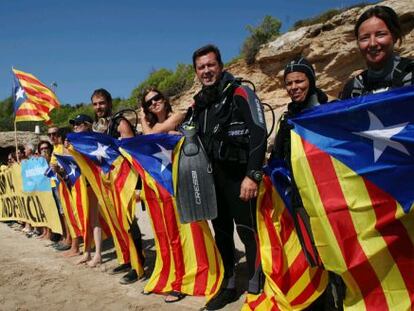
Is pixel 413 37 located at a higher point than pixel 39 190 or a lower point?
higher

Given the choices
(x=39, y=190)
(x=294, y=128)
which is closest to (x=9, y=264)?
(x=39, y=190)

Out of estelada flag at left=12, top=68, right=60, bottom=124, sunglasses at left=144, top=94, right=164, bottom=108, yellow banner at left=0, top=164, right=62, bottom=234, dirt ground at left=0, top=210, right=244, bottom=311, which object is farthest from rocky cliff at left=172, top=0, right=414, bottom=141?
sunglasses at left=144, top=94, right=164, bottom=108

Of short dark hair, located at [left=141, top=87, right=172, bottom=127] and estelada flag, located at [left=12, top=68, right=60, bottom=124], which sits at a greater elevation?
estelada flag, located at [left=12, top=68, right=60, bottom=124]

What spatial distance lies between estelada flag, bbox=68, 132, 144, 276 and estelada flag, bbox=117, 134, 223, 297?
37cm

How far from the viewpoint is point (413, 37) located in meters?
11.3

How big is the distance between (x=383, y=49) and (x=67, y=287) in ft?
12.7

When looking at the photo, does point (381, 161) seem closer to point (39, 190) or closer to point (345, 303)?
point (345, 303)

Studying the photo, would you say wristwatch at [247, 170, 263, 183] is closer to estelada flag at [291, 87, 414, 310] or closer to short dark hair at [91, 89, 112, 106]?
estelada flag at [291, 87, 414, 310]

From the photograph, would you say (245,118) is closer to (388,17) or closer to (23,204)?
(388,17)

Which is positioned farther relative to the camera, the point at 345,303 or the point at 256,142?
the point at 256,142

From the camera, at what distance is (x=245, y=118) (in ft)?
11.1

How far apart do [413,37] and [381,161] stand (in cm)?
1041

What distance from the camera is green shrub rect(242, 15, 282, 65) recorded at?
15.5 metres

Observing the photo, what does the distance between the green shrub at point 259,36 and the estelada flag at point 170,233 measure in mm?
11980
